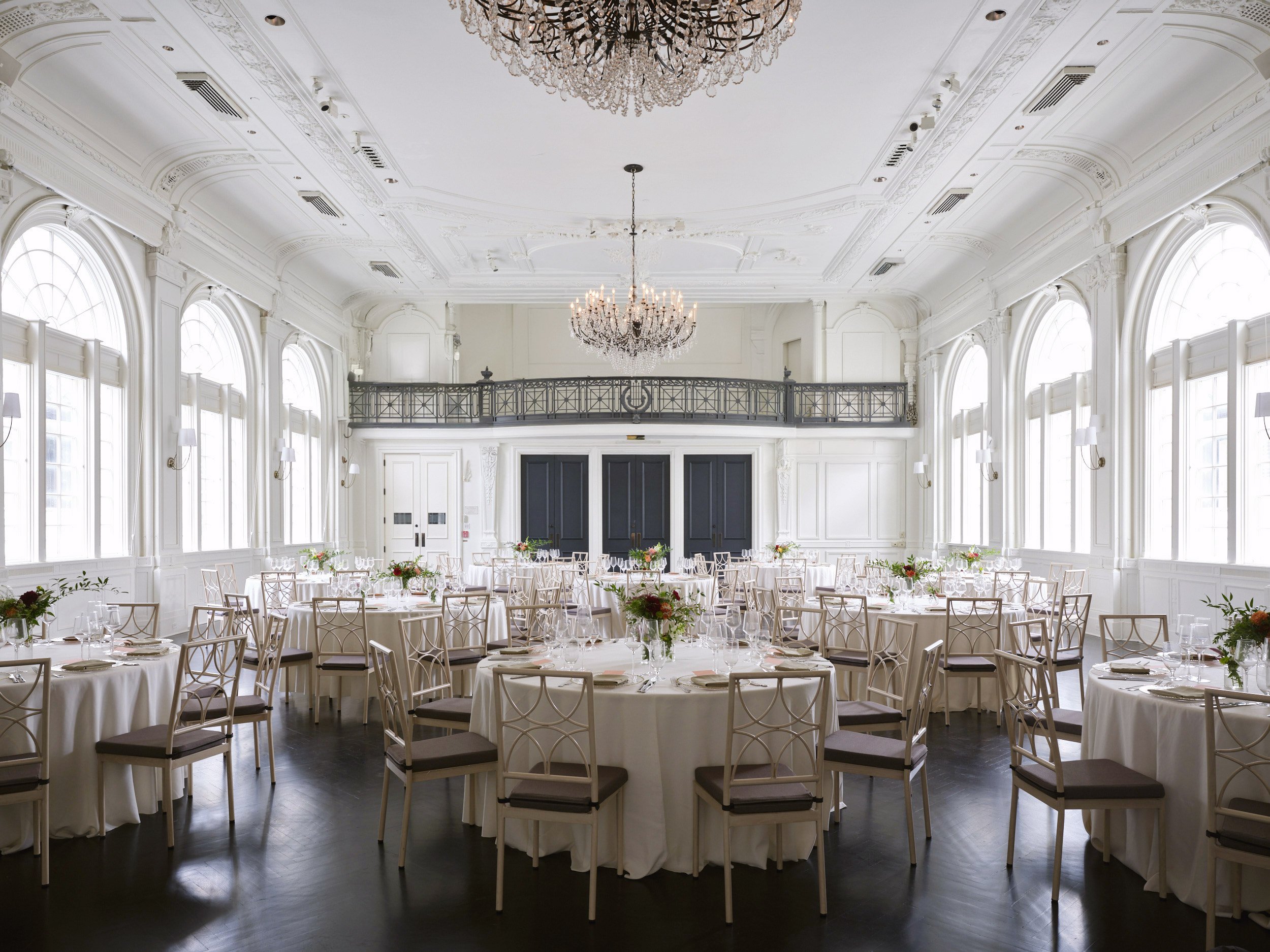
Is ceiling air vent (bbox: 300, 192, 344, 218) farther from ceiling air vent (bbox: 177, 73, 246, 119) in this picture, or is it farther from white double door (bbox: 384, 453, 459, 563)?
white double door (bbox: 384, 453, 459, 563)

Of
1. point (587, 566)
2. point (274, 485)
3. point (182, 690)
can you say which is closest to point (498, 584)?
point (587, 566)

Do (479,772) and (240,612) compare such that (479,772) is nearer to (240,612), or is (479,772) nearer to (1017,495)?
(240,612)

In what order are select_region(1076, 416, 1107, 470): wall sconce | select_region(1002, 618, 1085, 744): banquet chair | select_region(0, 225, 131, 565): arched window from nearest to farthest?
select_region(1002, 618, 1085, 744): banquet chair < select_region(0, 225, 131, 565): arched window < select_region(1076, 416, 1107, 470): wall sconce

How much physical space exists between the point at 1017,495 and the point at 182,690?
11212mm

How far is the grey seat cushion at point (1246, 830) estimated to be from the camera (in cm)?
319

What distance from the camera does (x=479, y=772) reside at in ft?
13.9

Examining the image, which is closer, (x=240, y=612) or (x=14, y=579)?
(x=240, y=612)

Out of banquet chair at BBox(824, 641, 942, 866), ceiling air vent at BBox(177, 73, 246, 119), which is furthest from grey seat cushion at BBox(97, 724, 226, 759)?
ceiling air vent at BBox(177, 73, 246, 119)

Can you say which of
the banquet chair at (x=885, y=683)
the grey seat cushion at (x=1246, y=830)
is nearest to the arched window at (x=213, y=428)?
the banquet chair at (x=885, y=683)

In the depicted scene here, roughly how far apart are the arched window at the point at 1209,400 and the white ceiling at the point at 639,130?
1304mm

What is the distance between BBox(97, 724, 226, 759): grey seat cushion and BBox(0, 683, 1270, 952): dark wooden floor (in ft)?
1.48

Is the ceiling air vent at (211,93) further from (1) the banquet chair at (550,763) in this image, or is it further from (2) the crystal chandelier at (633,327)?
(1) the banquet chair at (550,763)

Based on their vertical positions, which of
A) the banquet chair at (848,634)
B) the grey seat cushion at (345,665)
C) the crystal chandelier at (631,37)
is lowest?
the grey seat cushion at (345,665)

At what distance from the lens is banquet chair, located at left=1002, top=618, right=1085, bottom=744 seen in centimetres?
466
